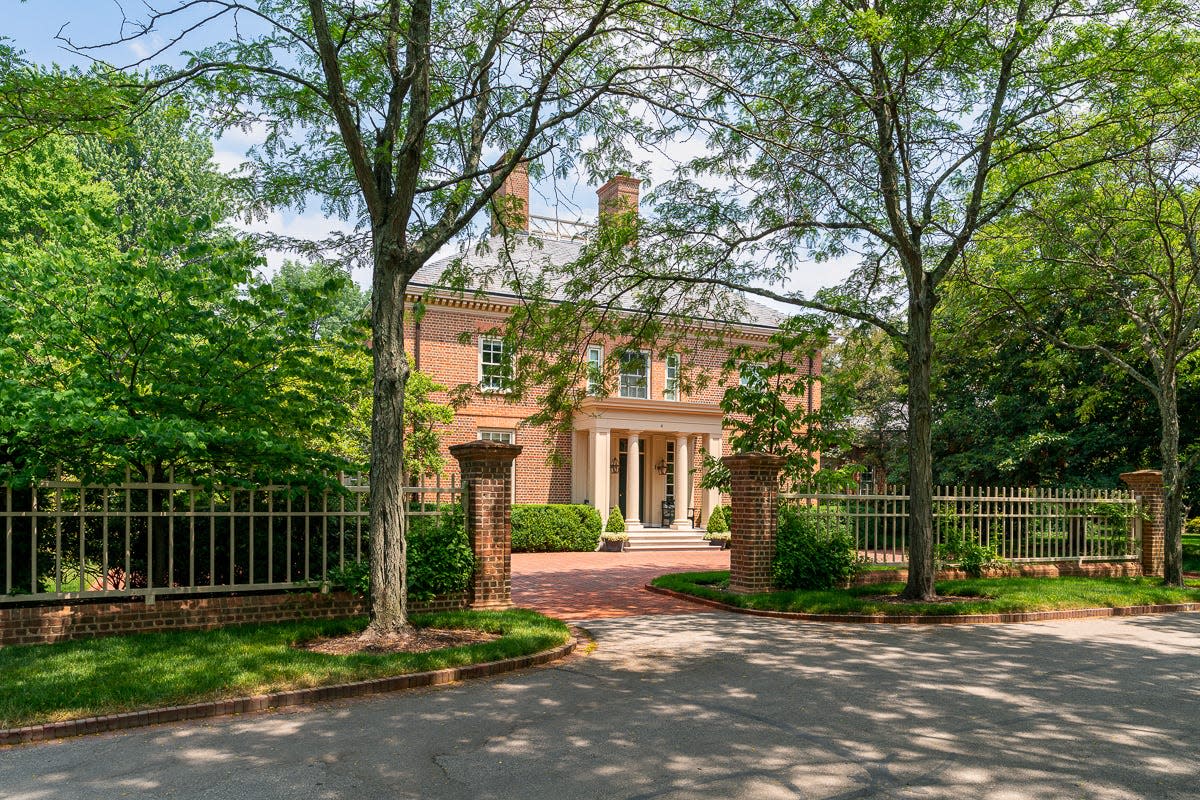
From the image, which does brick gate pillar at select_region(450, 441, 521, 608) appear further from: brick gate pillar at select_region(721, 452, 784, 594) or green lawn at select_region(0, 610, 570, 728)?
brick gate pillar at select_region(721, 452, 784, 594)

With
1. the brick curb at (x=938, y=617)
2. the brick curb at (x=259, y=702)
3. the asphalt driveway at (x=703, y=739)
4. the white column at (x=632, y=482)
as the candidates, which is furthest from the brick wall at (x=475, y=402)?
the asphalt driveway at (x=703, y=739)

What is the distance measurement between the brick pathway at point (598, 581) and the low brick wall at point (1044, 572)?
361 cm

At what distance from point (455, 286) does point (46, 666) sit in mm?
6456

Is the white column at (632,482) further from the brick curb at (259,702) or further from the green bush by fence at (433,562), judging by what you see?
the brick curb at (259,702)

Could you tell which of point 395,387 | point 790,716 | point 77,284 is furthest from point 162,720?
point 77,284

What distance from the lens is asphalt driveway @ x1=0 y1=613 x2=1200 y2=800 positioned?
15.8 ft

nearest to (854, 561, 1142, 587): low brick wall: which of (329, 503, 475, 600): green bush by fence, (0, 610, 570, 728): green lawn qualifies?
(329, 503, 475, 600): green bush by fence

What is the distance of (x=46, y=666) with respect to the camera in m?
7.08

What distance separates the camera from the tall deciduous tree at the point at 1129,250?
48.2 ft

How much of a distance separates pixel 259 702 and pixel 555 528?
1670 centimetres

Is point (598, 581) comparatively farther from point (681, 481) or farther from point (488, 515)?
point (681, 481)

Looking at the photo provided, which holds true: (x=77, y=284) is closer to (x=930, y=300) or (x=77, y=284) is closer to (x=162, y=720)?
(x=162, y=720)

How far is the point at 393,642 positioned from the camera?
27.6ft

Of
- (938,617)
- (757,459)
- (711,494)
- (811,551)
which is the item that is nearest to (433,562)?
(757,459)
